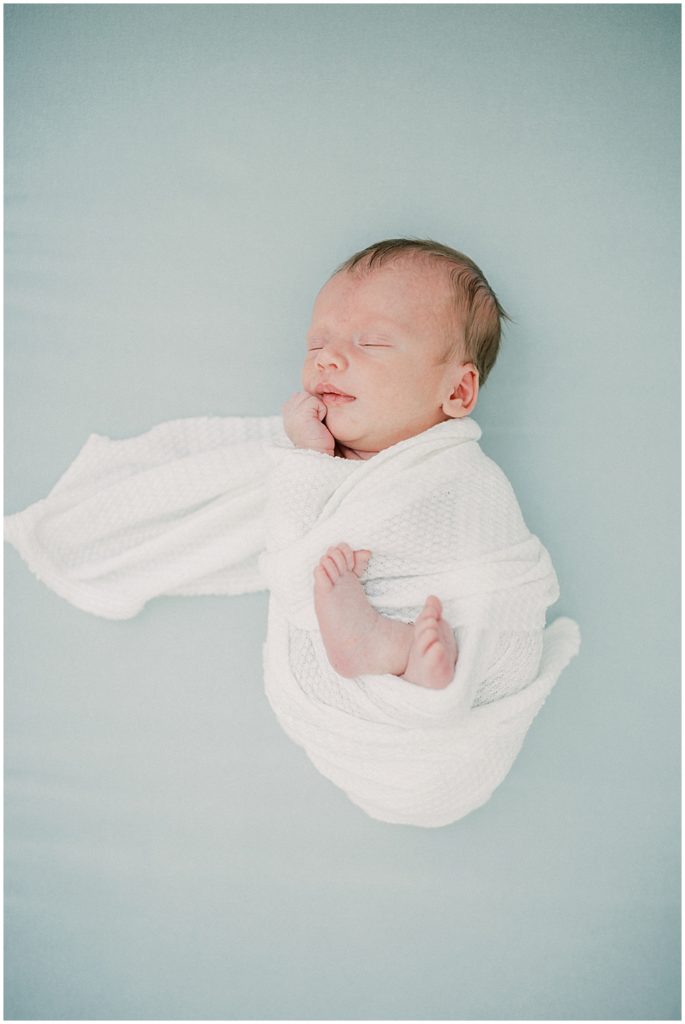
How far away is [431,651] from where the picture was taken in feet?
3.17

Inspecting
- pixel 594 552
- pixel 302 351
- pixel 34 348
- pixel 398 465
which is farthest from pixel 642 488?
pixel 34 348

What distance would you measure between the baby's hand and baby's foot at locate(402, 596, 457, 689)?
0.30m

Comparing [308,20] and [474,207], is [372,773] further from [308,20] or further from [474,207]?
[308,20]

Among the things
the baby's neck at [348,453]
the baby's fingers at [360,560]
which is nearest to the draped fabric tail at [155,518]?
the baby's neck at [348,453]

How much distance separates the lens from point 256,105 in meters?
1.38

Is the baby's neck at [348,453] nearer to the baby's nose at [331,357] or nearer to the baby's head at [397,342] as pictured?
the baby's head at [397,342]

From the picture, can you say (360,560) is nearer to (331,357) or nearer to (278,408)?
(331,357)

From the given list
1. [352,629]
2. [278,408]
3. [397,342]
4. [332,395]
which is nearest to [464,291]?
[397,342]

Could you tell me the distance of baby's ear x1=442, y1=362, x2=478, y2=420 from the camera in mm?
1164

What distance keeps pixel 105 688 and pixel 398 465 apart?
67 cm

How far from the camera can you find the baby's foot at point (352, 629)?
3.30ft

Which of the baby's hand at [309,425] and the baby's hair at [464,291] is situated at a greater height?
the baby's hair at [464,291]

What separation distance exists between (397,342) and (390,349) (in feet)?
0.05

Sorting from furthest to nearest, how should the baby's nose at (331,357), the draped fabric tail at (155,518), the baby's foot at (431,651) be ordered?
the draped fabric tail at (155,518) < the baby's nose at (331,357) < the baby's foot at (431,651)
